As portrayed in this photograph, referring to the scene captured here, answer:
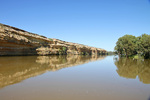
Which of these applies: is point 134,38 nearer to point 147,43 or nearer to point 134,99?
point 147,43

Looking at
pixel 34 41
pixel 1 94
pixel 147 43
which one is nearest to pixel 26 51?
pixel 34 41

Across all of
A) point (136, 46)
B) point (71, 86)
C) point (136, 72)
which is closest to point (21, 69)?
point (71, 86)

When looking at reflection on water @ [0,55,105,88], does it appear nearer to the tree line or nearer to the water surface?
the water surface

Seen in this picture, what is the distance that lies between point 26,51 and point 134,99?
28.7 m

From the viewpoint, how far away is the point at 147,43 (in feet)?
77.4

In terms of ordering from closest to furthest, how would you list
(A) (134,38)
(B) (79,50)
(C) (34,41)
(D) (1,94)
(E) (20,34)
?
(D) (1,94), (E) (20,34), (C) (34,41), (A) (134,38), (B) (79,50)

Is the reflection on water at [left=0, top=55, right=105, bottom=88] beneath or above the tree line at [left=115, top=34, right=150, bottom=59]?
beneath

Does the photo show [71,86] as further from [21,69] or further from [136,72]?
[136,72]

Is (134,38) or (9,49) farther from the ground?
(134,38)

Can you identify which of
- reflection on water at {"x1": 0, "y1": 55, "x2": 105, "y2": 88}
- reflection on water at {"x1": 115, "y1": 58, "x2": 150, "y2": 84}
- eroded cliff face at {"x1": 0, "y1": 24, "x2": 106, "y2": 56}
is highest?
eroded cliff face at {"x1": 0, "y1": 24, "x2": 106, "y2": 56}

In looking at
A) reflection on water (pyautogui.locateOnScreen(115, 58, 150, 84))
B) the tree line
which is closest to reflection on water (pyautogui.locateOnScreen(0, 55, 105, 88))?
reflection on water (pyautogui.locateOnScreen(115, 58, 150, 84))

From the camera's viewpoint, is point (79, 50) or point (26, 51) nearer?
point (26, 51)

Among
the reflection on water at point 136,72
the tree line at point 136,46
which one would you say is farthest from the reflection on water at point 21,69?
the tree line at point 136,46

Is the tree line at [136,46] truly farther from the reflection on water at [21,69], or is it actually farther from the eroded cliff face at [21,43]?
the eroded cliff face at [21,43]
